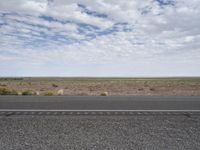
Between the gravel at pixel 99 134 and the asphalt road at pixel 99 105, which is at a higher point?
the asphalt road at pixel 99 105

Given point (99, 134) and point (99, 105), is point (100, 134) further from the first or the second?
point (99, 105)

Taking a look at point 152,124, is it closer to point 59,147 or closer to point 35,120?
point 59,147

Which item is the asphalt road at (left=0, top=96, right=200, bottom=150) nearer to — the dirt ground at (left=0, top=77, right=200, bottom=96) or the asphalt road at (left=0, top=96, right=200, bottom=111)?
the asphalt road at (left=0, top=96, right=200, bottom=111)

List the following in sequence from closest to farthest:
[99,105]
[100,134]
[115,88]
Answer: [100,134] < [99,105] < [115,88]

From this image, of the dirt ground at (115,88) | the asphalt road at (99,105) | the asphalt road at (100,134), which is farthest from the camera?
the dirt ground at (115,88)

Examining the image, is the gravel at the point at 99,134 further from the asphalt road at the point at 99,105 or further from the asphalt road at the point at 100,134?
the asphalt road at the point at 99,105

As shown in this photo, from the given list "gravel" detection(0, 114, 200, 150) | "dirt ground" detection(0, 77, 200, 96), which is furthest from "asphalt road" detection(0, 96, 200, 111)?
"dirt ground" detection(0, 77, 200, 96)

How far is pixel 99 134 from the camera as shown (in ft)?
18.4

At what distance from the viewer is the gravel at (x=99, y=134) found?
16.0 feet

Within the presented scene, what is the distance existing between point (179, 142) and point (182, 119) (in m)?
2.12

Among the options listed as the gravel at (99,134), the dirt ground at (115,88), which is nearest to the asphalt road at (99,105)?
the gravel at (99,134)

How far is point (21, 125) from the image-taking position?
20.7ft

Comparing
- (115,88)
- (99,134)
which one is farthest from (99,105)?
(115,88)

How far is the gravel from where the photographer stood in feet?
16.0
